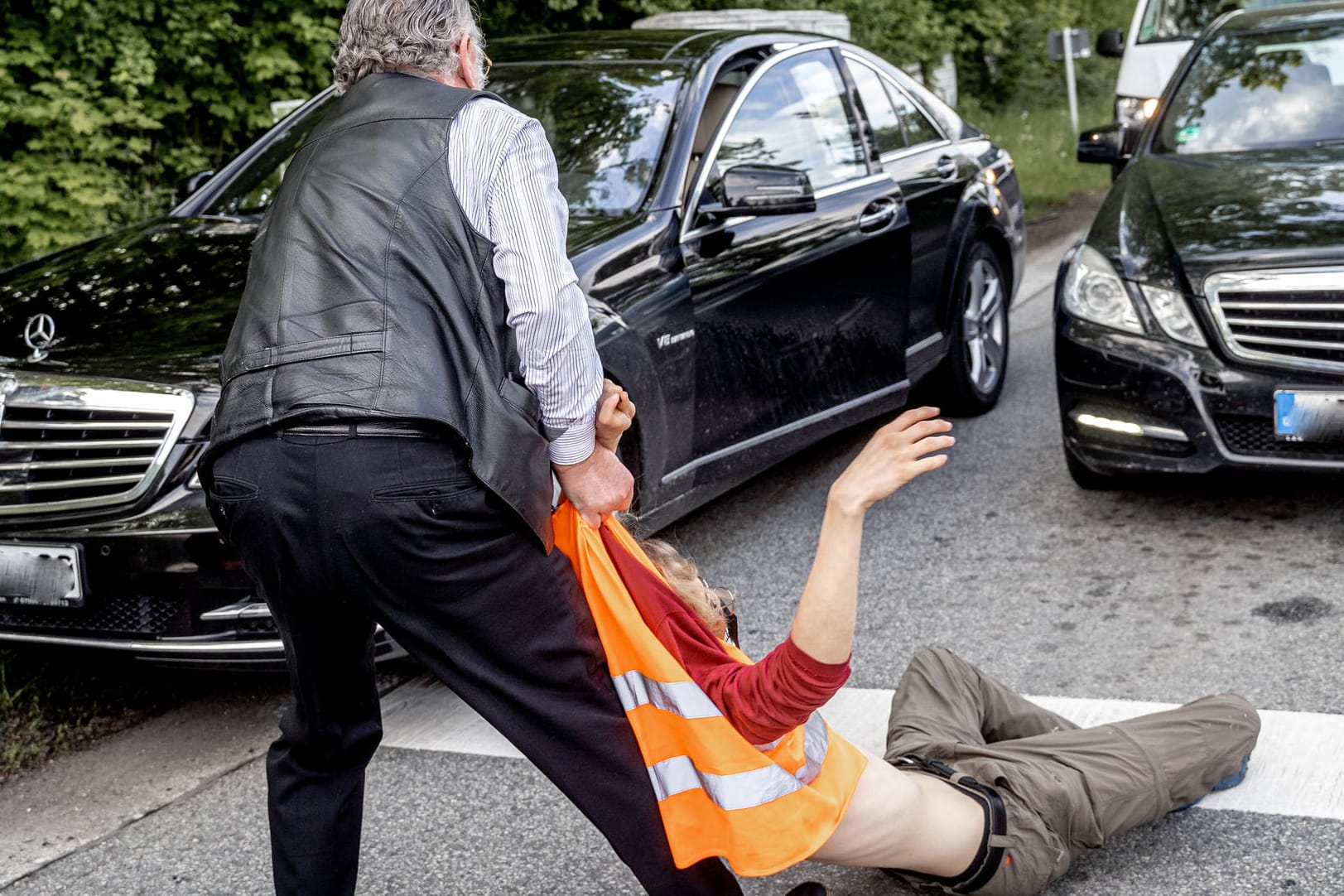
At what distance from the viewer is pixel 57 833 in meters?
3.62

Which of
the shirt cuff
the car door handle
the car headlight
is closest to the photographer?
the shirt cuff

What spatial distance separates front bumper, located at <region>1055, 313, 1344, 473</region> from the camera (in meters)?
4.70

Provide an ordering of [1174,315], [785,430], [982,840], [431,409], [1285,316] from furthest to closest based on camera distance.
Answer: [785,430] < [1174,315] < [1285,316] < [982,840] < [431,409]

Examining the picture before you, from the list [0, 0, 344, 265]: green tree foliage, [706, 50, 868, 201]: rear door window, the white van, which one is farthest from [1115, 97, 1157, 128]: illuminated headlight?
[706, 50, 868, 201]: rear door window

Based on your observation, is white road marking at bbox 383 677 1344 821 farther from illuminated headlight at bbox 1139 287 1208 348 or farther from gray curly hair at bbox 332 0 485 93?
gray curly hair at bbox 332 0 485 93

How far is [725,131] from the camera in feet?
16.7

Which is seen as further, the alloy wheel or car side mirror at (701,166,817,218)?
the alloy wheel

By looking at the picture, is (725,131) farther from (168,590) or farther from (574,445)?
(574,445)

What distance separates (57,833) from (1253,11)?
20.1 feet

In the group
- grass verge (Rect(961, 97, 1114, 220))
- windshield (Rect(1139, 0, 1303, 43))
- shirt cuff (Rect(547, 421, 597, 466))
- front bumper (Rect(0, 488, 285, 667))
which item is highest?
shirt cuff (Rect(547, 421, 597, 466))

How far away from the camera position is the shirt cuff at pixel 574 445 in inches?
96.7

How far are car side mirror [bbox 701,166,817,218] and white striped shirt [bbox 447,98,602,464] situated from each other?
2288 mm

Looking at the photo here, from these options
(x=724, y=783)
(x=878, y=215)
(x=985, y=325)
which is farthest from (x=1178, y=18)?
(x=724, y=783)

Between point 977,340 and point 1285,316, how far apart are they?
202 centimetres
